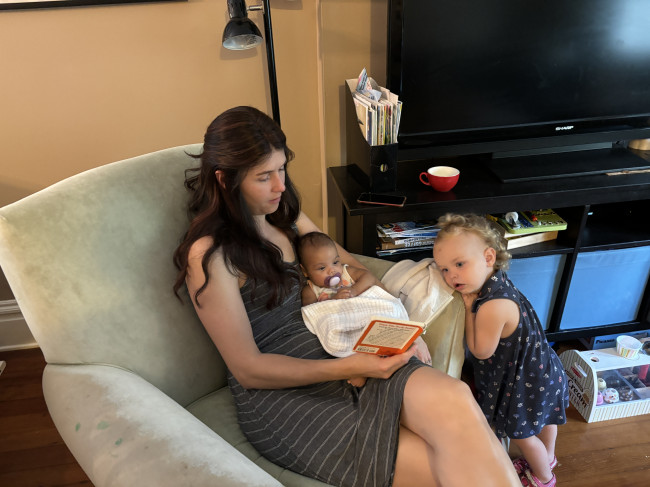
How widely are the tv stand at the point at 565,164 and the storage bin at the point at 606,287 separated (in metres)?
0.31

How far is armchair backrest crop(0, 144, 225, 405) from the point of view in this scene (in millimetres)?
1071

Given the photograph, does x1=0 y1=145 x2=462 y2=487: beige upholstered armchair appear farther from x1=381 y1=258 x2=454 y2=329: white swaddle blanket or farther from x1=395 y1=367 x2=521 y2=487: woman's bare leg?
x1=395 y1=367 x2=521 y2=487: woman's bare leg

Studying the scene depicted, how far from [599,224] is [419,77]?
938mm

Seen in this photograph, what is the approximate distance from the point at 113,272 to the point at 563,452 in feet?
4.81

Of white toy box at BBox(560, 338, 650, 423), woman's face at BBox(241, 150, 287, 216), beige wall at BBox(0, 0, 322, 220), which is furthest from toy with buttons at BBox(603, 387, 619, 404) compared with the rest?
beige wall at BBox(0, 0, 322, 220)

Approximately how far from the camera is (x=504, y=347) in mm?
1416

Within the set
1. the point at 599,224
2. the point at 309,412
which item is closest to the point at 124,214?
the point at 309,412

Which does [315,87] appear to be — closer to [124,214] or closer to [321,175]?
[321,175]

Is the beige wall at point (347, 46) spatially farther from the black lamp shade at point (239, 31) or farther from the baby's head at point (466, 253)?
the baby's head at point (466, 253)

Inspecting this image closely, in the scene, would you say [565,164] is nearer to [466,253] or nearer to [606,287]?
[606,287]

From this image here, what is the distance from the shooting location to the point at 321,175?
216 centimetres

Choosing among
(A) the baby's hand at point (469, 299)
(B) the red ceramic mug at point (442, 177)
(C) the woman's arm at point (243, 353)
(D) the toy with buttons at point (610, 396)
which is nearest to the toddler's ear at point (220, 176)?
(C) the woman's arm at point (243, 353)

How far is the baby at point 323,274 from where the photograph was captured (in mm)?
1378

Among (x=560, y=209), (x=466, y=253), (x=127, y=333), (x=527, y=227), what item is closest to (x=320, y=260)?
(x=466, y=253)
